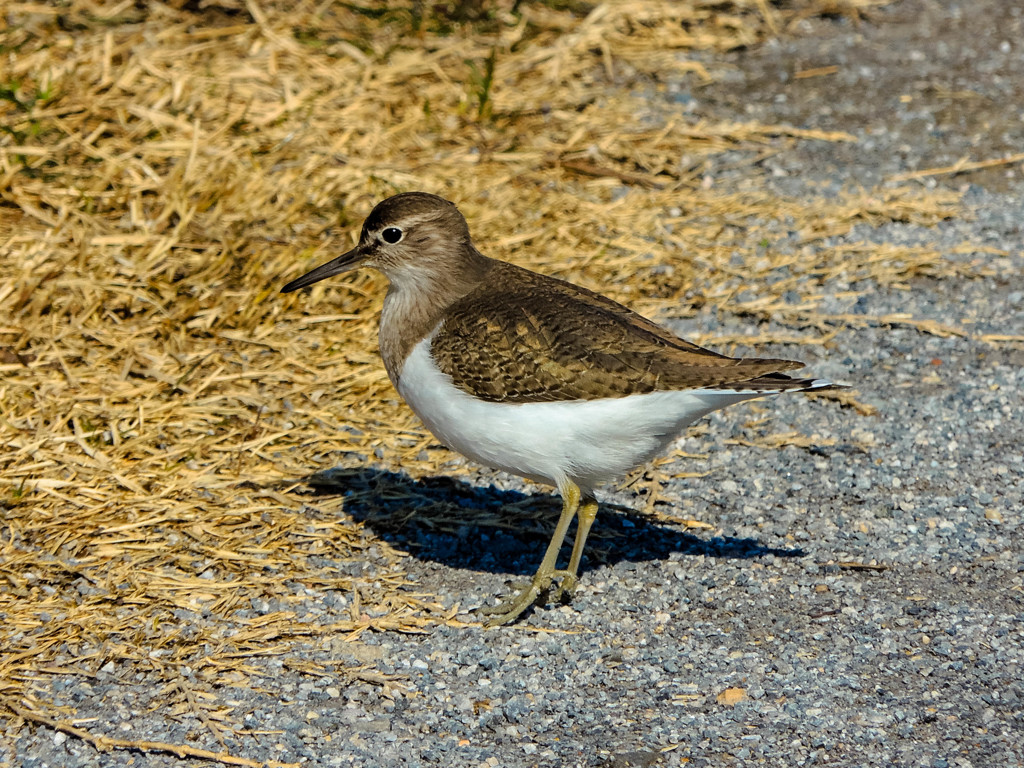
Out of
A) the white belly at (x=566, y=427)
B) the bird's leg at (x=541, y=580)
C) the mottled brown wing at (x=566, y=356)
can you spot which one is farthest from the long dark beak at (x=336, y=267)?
the bird's leg at (x=541, y=580)

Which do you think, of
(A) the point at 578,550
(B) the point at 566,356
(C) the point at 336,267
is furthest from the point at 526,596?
(C) the point at 336,267

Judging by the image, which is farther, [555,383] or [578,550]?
[578,550]

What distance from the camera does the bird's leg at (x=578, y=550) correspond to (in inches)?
215

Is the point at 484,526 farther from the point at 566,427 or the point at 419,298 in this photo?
the point at 419,298

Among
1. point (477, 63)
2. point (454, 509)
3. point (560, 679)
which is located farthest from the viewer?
point (477, 63)

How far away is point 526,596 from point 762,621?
105 centimetres

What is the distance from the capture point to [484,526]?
19.8ft

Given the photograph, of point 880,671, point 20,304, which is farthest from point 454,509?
point 20,304

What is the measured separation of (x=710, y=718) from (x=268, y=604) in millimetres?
2025

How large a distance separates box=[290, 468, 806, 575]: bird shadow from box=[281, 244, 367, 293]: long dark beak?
3.34 feet

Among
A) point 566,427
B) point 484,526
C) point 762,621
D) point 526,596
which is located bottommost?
point 484,526

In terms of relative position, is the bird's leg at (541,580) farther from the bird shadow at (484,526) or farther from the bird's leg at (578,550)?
the bird shadow at (484,526)

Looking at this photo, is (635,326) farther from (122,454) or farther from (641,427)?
(122,454)

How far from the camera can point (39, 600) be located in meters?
5.17
